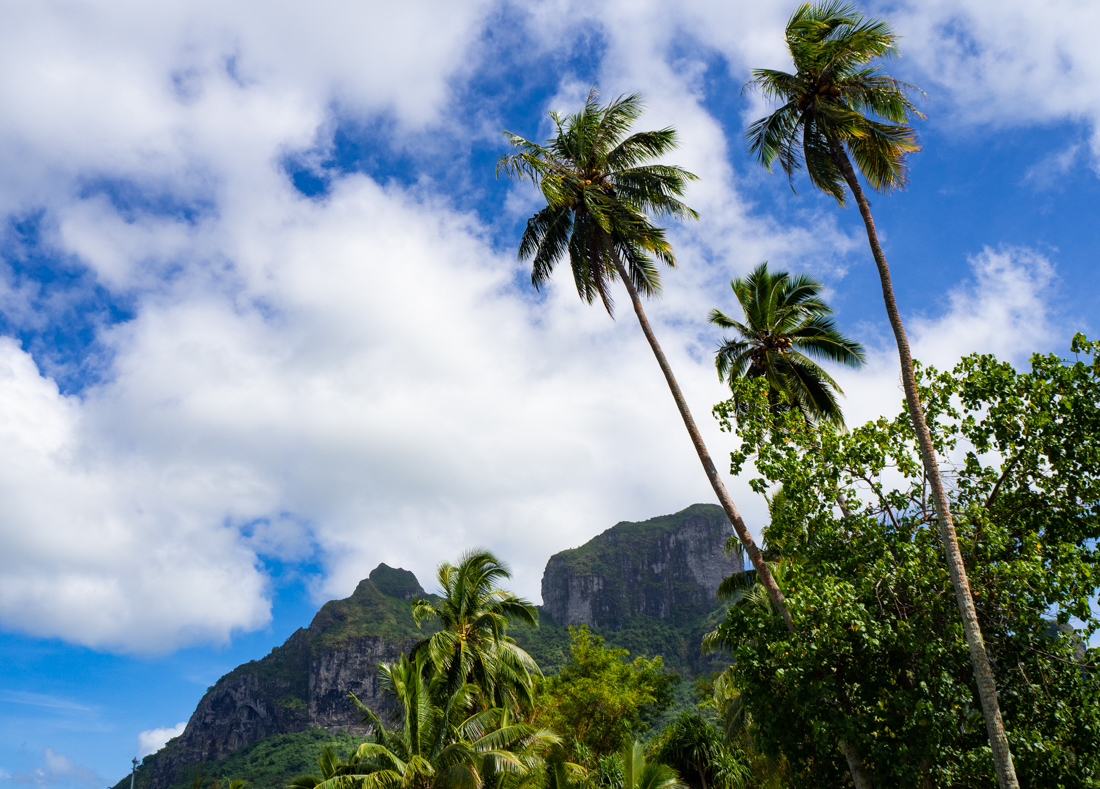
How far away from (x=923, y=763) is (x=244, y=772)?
120m

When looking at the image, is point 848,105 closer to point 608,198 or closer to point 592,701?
point 608,198

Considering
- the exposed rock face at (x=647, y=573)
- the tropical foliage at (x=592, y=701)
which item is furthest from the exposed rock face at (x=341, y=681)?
the tropical foliage at (x=592, y=701)

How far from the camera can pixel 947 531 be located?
1014 cm

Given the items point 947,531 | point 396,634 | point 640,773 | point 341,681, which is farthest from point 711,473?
point 341,681

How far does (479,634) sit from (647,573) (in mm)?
137960

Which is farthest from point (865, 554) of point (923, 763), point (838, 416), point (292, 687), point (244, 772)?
point (292, 687)

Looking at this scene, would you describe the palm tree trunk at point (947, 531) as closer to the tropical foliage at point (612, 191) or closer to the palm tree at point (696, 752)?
the tropical foliage at point (612, 191)

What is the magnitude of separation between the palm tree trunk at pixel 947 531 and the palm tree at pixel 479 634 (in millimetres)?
15287

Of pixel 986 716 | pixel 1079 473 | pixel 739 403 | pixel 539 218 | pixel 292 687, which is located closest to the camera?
pixel 986 716

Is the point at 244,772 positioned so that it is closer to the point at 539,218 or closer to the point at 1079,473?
the point at 539,218

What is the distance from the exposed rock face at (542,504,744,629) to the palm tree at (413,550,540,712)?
129374 millimetres

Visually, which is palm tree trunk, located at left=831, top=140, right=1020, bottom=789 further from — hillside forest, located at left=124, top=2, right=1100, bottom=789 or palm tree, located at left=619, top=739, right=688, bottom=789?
palm tree, located at left=619, top=739, right=688, bottom=789

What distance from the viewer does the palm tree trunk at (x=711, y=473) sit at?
40.4 feet

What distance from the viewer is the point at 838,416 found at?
19.2 m
